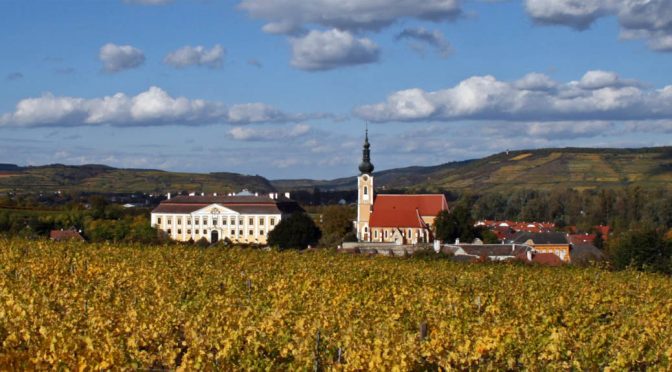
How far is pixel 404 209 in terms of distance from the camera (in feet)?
294

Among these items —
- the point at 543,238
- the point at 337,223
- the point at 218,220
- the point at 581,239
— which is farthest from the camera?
the point at 218,220

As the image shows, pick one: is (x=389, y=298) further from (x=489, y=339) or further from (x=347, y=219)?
(x=347, y=219)

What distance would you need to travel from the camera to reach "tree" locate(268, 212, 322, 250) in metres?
72.3

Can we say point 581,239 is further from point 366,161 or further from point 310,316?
point 310,316

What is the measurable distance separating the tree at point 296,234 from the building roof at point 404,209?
15.4m

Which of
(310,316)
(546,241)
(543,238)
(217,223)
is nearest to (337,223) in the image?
(543,238)

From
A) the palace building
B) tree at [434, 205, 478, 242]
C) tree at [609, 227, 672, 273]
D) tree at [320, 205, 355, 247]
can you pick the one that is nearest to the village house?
tree at [434, 205, 478, 242]

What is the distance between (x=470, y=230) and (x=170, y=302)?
199 ft

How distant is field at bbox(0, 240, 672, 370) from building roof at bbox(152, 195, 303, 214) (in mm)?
76375

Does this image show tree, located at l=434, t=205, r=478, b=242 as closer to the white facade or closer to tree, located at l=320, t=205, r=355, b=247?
tree, located at l=320, t=205, r=355, b=247

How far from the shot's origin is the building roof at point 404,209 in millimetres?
88562

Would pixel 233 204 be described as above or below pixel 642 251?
above

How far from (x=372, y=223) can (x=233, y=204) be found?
72.6ft

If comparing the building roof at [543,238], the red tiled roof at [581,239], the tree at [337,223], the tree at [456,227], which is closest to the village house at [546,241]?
the building roof at [543,238]
